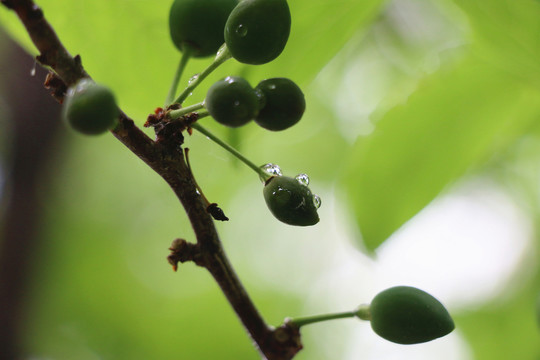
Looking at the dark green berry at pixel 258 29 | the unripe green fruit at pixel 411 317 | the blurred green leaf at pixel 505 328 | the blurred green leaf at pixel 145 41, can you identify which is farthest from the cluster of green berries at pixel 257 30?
the blurred green leaf at pixel 505 328

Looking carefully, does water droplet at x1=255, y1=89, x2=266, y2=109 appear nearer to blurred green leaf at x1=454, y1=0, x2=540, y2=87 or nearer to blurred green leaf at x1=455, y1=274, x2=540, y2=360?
blurred green leaf at x1=454, y1=0, x2=540, y2=87

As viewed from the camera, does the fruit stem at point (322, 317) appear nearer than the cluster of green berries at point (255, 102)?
No

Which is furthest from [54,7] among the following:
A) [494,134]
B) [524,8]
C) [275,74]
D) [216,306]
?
[216,306]

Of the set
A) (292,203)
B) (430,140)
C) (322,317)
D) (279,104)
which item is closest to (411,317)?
(322,317)

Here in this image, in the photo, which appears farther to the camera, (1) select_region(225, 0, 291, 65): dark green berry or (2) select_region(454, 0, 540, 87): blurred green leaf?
(2) select_region(454, 0, 540, 87): blurred green leaf

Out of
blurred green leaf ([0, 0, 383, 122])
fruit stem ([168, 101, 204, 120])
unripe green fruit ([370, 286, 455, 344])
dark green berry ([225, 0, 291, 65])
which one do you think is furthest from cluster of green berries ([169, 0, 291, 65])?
unripe green fruit ([370, 286, 455, 344])

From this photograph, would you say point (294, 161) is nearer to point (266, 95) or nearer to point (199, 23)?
point (199, 23)

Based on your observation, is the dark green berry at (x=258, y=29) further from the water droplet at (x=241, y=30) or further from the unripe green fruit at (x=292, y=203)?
the unripe green fruit at (x=292, y=203)
